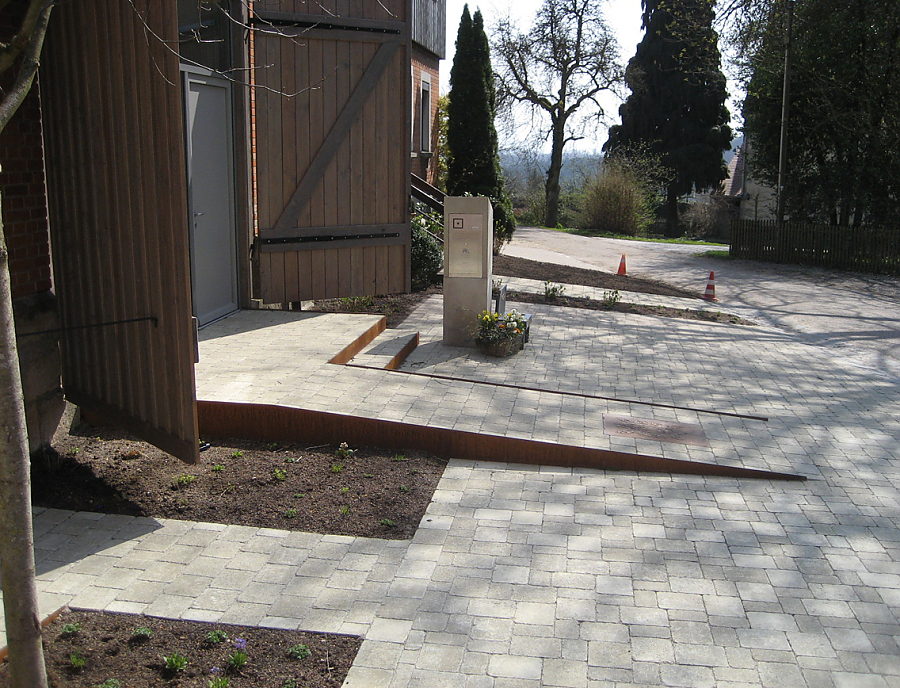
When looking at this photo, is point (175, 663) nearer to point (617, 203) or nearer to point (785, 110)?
point (785, 110)

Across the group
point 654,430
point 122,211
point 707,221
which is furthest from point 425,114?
point 707,221

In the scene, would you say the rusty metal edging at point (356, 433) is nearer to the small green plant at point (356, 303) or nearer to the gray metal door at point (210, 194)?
the gray metal door at point (210, 194)

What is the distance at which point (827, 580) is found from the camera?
13.6 feet

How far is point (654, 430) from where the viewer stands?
20.8 feet

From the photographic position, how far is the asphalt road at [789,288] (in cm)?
1123

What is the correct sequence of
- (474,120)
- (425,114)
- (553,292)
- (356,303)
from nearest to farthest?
(356,303)
(553,292)
(425,114)
(474,120)

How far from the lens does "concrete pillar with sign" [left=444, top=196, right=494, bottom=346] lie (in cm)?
867

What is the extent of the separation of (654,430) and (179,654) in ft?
13.5

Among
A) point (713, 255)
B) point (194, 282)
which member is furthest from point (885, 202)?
point (194, 282)

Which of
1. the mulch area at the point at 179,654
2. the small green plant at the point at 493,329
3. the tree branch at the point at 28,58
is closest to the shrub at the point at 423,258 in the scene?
the small green plant at the point at 493,329

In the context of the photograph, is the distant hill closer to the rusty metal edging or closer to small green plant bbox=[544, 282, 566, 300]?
small green plant bbox=[544, 282, 566, 300]

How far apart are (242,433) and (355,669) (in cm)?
293

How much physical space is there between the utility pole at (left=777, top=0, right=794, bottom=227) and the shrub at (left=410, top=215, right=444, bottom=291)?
1233 cm

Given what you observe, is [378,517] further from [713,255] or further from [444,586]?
[713,255]
